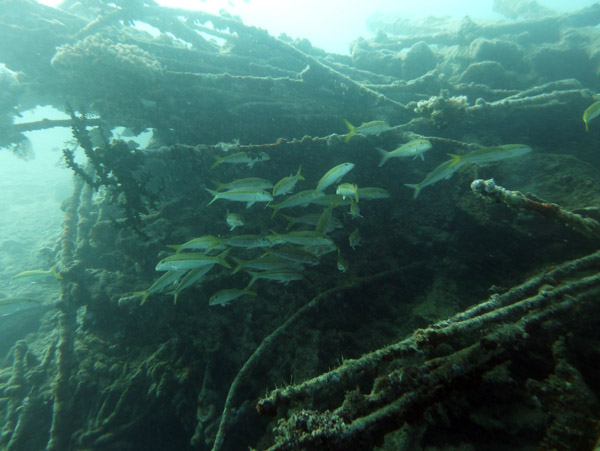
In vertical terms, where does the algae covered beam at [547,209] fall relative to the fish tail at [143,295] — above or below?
above

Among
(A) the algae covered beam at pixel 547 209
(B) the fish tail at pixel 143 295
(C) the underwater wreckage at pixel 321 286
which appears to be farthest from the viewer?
(B) the fish tail at pixel 143 295

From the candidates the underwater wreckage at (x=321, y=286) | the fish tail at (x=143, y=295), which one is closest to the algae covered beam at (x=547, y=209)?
the underwater wreckage at (x=321, y=286)

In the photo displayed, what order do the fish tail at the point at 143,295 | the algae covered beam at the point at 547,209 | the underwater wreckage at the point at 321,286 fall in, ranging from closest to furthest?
the underwater wreckage at the point at 321,286
the algae covered beam at the point at 547,209
the fish tail at the point at 143,295

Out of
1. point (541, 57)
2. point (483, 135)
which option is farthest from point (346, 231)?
point (541, 57)

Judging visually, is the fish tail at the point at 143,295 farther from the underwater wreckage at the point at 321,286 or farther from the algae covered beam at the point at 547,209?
the algae covered beam at the point at 547,209

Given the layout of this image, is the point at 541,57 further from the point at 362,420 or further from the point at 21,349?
the point at 21,349

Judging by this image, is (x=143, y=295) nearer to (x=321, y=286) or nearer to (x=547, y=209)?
(x=321, y=286)

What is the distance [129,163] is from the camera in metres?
5.16

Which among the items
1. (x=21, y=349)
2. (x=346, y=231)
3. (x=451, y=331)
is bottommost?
(x=21, y=349)

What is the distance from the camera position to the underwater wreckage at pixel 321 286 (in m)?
1.60

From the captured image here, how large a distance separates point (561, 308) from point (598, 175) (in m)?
3.20

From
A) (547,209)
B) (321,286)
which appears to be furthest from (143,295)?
(547,209)

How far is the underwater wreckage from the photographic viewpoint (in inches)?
63.1

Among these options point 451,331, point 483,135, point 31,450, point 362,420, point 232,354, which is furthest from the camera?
point 483,135
